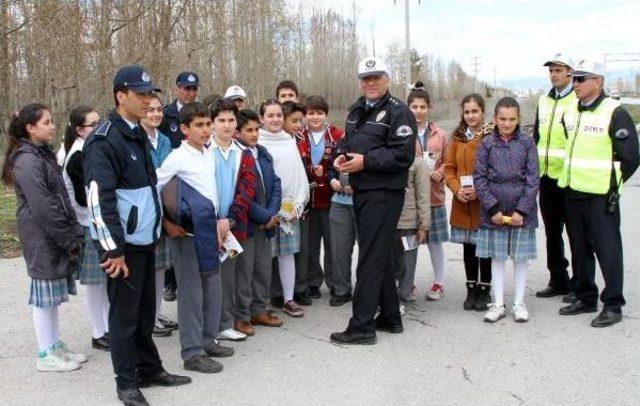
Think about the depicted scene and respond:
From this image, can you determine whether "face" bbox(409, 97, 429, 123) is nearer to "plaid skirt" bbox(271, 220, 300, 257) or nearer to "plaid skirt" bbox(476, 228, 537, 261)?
"plaid skirt" bbox(476, 228, 537, 261)

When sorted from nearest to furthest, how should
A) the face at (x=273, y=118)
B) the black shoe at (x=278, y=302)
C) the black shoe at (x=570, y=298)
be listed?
the face at (x=273, y=118), the black shoe at (x=570, y=298), the black shoe at (x=278, y=302)

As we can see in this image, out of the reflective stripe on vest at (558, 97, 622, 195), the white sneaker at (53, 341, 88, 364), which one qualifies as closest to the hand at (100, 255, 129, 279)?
the white sneaker at (53, 341, 88, 364)

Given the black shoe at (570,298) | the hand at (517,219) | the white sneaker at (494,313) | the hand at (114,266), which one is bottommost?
the black shoe at (570,298)

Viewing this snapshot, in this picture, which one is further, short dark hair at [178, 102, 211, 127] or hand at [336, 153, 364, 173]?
hand at [336, 153, 364, 173]

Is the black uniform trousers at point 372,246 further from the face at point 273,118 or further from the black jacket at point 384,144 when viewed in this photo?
the face at point 273,118

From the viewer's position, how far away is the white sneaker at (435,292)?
593cm

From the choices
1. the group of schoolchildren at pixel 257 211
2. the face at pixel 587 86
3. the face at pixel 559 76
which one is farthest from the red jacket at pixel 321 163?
the face at pixel 587 86

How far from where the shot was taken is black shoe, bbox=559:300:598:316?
17.5ft

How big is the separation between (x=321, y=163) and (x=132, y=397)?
280 centimetres

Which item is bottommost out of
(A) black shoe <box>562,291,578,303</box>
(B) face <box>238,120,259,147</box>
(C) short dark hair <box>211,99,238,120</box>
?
(A) black shoe <box>562,291,578,303</box>

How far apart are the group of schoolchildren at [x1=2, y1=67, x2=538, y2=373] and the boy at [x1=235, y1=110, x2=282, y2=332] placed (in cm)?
1

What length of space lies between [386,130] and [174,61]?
1391 cm

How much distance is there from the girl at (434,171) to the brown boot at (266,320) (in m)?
1.43

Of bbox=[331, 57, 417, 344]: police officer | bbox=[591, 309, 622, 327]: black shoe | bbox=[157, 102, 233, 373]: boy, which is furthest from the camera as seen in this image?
bbox=[591, 309, 622, 327]: black shoe
